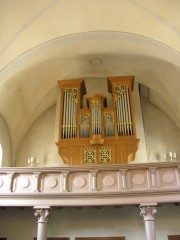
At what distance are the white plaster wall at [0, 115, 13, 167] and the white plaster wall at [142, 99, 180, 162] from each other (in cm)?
548

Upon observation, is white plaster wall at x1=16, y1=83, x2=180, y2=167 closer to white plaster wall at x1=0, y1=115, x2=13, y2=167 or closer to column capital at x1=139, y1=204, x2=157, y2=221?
white plaster wall at x1=0, y1=115, x2=13, y2=167

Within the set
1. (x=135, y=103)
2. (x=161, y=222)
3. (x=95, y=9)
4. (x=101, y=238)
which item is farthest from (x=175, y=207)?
(x=95, y=9)

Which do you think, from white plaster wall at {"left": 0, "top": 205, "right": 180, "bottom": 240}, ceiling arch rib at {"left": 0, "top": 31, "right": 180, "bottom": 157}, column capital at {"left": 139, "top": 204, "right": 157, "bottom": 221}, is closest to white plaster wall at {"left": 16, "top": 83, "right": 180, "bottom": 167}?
ceiling arch rib at {"left": 0, "top": 31, "right": 180, "bottom": 157}

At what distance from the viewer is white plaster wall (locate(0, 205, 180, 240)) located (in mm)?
10016

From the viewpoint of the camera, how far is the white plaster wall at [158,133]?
11664mm

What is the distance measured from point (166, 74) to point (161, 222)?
533 centimetres

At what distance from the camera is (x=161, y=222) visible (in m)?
10.1

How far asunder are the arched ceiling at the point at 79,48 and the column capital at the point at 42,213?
437 cm

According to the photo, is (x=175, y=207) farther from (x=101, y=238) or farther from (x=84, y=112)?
(x=84, y=112)

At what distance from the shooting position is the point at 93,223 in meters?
10.2

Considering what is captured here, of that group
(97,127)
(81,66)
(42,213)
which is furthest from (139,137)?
(42,213)

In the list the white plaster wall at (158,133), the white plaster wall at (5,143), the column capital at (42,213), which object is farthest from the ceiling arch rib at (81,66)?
the column capital at (42,213)

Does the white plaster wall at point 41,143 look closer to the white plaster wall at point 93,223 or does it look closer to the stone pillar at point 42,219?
the white plaster wall at point 93,223

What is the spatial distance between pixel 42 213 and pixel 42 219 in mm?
162
